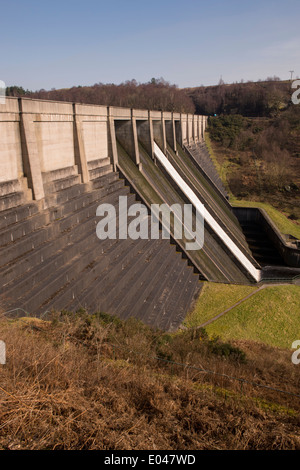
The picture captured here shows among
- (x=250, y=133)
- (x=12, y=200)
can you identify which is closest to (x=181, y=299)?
(x=12, y=200)

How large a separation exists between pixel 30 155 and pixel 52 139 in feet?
7.23

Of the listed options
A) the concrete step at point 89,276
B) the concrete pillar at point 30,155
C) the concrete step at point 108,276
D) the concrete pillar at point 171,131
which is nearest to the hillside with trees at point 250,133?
the concrete pillar at point 171,131

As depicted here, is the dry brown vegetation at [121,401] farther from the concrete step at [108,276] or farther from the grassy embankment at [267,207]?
the grassy embankment at [267,207]

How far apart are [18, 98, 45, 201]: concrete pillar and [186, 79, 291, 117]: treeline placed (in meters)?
66.5

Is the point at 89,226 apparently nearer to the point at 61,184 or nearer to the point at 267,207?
the point at 61,184

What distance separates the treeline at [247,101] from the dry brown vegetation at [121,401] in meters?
70.7

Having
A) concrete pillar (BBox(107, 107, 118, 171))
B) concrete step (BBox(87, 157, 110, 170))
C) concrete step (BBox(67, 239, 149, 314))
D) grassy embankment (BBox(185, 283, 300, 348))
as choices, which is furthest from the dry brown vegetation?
concrete pillar (BBox(107, 107, 118, 171))

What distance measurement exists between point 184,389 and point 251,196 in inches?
1468

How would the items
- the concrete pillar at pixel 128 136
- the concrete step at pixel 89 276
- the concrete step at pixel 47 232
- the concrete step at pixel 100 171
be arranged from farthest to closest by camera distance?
the concrete pillar at pixel 128 136
the concrete step at pixel 100 171
the concrete step at pixel 89 276
the concrete step at pixel 47 232

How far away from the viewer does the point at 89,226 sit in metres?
13.4

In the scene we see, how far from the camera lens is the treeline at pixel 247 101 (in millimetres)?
70750

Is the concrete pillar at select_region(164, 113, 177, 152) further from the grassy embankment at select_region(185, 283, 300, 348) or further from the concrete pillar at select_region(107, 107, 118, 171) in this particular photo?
the grassy embankment at select_region(185, 283, 300, 348)

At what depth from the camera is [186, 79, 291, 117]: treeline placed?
70750 millimetres
